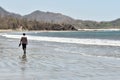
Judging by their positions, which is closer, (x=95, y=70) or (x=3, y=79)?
(x=3, y=79)

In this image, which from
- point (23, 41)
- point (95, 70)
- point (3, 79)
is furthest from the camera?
point (23, 41)

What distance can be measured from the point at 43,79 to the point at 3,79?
5.20 feet

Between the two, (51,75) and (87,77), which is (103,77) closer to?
(87,77)

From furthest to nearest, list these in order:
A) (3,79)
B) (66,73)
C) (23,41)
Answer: (23,41)
(66,73)
(3,79)

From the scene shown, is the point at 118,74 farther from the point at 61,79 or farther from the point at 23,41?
the point at 23,41

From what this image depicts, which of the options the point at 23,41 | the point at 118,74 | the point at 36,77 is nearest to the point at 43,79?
the point at 36,77

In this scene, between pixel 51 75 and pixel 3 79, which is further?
pixel 51 75

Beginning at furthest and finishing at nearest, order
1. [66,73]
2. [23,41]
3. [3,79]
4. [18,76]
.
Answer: [23,41]
[66,73]
[18,76]
[3,79]

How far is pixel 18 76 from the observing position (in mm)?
15797

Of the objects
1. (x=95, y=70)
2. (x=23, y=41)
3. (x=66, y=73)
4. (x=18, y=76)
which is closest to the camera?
(x=18, y=76)

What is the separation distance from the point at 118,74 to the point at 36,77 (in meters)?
3.77

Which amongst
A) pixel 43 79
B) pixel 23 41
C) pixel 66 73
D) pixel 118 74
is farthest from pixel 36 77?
pixel 23 41

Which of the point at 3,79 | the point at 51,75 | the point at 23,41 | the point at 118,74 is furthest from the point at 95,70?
the point at 23,41

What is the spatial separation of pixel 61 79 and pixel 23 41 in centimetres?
1393
